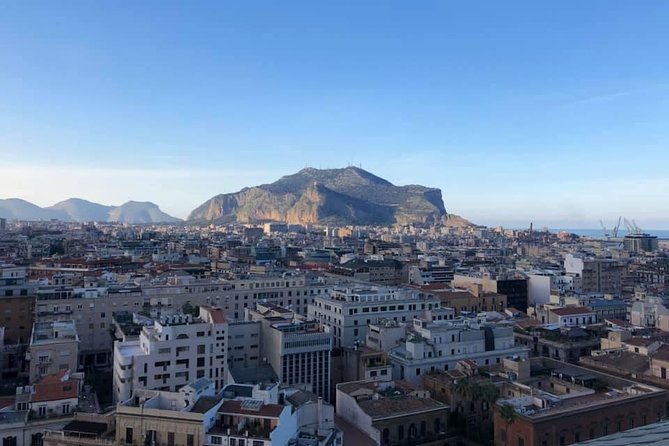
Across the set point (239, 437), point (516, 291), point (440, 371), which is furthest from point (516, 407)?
point (516, 291)

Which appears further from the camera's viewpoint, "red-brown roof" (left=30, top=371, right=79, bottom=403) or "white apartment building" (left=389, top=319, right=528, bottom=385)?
"white apartment building" (left=389, top=319, right=528, bottom=385)

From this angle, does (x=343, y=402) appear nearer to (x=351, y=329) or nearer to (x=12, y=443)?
(x=351, y=329)

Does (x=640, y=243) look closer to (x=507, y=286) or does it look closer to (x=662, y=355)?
(x=507, y=286)

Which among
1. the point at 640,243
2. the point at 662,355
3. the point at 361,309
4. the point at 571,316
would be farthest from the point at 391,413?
the point at 640,243

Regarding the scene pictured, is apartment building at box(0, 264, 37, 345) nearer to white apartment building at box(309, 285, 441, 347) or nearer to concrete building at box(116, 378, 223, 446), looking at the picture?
white apartment building at box(309, 285, 441, 347)

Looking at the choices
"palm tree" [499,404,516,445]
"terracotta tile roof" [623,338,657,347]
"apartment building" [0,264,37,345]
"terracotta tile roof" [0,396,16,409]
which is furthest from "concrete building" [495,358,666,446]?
"apartment building" [0,264,37,345]

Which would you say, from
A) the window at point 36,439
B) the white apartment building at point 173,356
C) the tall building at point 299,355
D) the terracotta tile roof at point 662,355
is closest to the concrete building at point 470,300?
the terracotta tile roof at point 662,355
